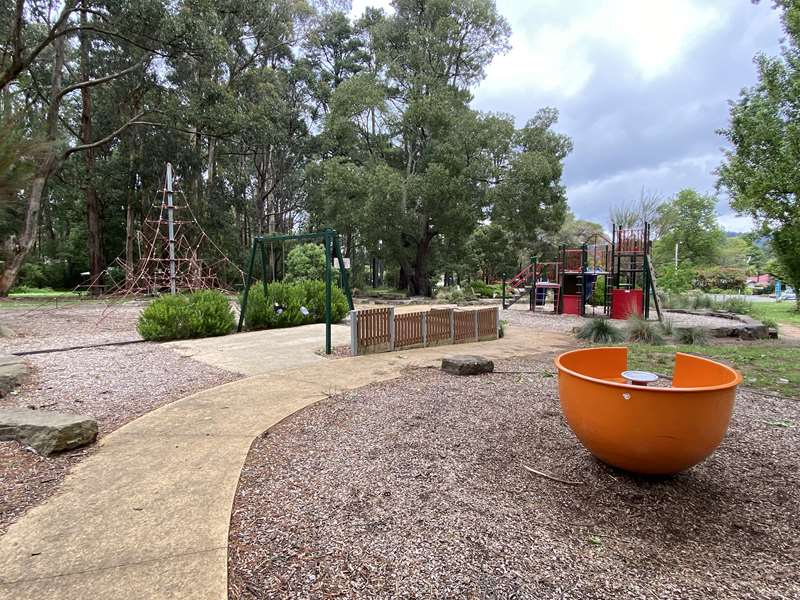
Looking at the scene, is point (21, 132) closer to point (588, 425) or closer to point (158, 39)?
point (588, 425)

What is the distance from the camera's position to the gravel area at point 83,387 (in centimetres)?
275

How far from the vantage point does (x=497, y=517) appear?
231 cm

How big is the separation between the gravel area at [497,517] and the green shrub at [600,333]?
5.15 m

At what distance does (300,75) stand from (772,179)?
29802mm

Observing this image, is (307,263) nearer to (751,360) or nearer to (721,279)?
(751,360)

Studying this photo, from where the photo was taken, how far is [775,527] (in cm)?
228

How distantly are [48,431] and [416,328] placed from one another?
5508mm

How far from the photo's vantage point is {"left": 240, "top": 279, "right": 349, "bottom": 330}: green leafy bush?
973 cm

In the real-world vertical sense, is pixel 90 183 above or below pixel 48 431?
above

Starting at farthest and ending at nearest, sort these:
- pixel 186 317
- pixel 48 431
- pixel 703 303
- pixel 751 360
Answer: pixel 703 303 < pixel 186 317 < pixel 751 360 < pixel 48 431

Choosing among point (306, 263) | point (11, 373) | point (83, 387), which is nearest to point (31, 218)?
point (306, 263)

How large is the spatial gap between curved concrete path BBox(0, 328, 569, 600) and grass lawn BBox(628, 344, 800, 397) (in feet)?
17.0

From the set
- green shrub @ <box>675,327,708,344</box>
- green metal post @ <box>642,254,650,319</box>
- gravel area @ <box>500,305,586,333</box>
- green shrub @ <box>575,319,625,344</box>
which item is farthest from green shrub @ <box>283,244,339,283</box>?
green shrub @ <box>675,327,708,344</box>

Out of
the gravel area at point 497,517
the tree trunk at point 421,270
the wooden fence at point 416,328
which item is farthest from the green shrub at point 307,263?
the gravel area at point 497,517
